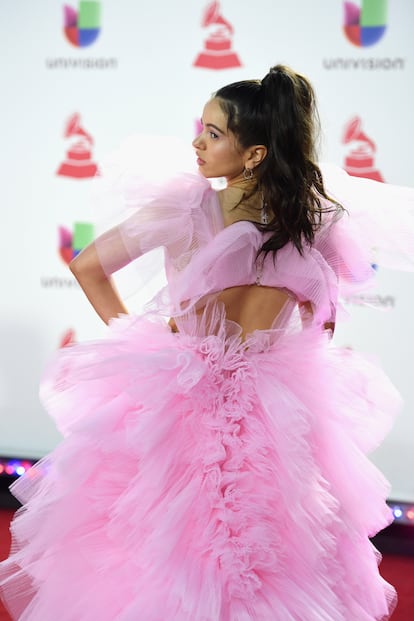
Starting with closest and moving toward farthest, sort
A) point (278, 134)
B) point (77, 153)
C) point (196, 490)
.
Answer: point (196, 490)
point (278, 134)
point (77, 153)

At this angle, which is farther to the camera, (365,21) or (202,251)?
(365,21)

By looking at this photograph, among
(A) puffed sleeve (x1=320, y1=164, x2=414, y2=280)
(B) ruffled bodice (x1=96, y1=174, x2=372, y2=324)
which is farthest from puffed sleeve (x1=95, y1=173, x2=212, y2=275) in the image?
(A) puffed sleeve (x1=320, y1=164, x2=414, y2=280)

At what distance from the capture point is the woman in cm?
174

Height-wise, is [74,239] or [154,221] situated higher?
[154,221]

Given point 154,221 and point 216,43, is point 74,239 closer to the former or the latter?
point 216,43

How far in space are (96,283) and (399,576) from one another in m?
1.85

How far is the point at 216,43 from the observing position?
3.43 m

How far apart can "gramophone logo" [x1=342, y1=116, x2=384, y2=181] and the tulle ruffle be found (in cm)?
151

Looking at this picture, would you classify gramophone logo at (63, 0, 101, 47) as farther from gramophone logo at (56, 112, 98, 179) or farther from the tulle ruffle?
the tulle ruffle

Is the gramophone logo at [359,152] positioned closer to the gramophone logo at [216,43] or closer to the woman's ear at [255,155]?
the gramophone logo at [216,43]

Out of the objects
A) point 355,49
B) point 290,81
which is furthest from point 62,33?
point 290,81

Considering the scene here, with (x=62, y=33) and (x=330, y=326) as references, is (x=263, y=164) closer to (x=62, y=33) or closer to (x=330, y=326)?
(x=330, y=326)

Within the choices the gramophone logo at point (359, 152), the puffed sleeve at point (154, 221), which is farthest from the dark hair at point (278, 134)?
the gramophone logo at point (359, 152)

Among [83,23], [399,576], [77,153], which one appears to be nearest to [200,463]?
[399,576]
